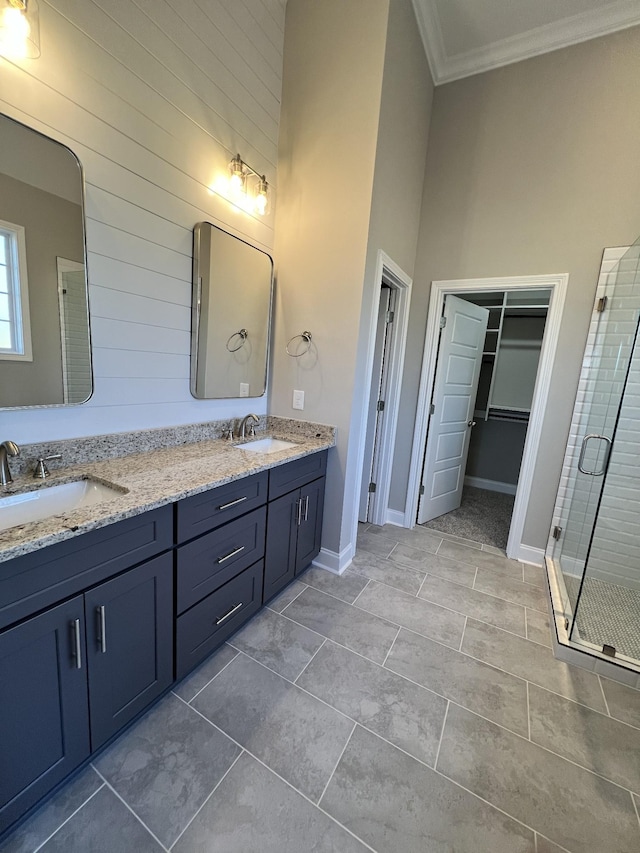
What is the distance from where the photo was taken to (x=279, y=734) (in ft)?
4.33

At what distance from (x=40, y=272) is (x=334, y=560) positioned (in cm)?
221

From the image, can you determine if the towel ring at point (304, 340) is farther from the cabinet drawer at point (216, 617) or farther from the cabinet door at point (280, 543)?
the cabinet drawer at point (216, 617)

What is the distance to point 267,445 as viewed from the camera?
2.31 meters

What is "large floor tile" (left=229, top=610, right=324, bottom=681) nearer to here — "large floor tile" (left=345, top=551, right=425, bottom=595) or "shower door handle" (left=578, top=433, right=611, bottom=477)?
"large floor tile" (left=345, top=551, right=425, bottom=595)

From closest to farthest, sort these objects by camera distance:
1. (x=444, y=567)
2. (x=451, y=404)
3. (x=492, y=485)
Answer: (x=444, y=567) → (x=451, y=404) → (x=492, y=485)

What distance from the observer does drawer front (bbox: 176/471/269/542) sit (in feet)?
4.35

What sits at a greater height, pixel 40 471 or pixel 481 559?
pixel 40 471

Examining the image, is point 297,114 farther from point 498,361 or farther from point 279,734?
point 279,734

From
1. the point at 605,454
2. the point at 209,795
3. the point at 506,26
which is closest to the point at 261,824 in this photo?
the point at 209,795

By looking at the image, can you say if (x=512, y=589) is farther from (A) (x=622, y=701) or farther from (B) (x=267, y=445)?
(B) (x=267, y=445)

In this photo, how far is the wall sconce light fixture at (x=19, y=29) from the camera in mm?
1104

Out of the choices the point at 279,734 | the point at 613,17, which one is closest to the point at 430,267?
the point at 613,17

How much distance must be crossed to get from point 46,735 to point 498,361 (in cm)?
440

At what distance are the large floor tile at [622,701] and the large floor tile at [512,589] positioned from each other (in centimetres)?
50
